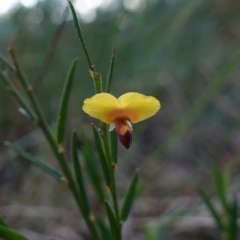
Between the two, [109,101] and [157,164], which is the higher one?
[157,164]

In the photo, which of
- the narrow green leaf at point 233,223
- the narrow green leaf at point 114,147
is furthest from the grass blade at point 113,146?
the narrow green leaf at point 233,223

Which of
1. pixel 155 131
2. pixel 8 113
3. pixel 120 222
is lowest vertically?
pixel 120 222

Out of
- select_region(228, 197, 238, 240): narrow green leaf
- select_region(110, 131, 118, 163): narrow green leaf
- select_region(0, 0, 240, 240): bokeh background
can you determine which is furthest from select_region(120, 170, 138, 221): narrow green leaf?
select_region(0, 0, 240, 240): bokeh background

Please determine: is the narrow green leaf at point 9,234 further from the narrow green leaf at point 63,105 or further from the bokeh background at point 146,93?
the bokeh background at point 146,93

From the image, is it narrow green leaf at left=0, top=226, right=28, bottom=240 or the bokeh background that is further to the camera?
the bokeh background

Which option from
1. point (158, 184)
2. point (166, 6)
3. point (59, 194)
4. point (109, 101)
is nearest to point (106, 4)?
point (166, 6)

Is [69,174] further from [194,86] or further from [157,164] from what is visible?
[194,86]

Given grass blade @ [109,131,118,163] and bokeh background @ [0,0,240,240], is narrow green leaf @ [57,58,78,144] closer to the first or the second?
grass blade @ [109,131,118,163]
